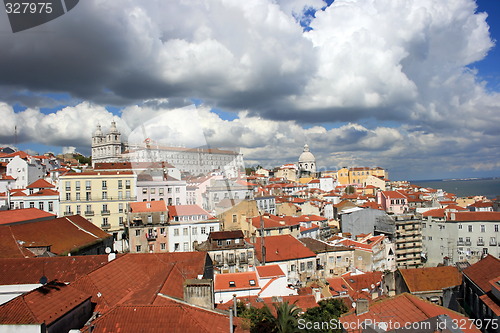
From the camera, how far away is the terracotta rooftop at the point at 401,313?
384 inches

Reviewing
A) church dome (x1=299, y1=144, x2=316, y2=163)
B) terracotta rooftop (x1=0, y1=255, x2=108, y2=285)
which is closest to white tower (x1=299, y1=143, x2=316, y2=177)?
church dome (x1=299, y1=144, x2=316, y2=163)

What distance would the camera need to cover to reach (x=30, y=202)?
1492 inches

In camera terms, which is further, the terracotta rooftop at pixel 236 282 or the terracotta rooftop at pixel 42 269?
the terracotta rooftop at pixel 236 282

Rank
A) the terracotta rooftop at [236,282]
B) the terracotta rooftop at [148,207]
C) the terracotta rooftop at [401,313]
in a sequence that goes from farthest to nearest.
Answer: the terracotta rooftop at [148,207], the terracotta rooftop at [236,282], the terracotta rooftop at [401,313]

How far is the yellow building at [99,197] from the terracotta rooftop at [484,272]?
31.1 meters

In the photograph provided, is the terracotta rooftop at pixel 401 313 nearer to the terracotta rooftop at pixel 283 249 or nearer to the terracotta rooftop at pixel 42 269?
the terracotta rooftop at pixel 42 269

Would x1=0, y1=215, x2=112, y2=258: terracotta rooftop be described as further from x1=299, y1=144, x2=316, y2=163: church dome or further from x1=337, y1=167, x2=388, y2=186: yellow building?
x1=299, y1=144, x2=316, y2=163: church dome

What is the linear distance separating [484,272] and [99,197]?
33543 millimetres

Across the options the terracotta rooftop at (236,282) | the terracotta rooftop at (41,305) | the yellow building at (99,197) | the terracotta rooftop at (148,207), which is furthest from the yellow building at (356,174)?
the terracotta rooftop at (41,305)

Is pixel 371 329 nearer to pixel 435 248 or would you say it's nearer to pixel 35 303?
pixel 35 303

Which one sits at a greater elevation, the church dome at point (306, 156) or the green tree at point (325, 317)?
the church dome at point (306, 156)

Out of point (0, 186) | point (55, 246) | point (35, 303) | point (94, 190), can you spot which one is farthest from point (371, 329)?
point (0, 186)

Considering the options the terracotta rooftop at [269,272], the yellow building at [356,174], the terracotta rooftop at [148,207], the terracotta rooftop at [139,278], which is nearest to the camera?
the terracotta rooftop at [139,278]

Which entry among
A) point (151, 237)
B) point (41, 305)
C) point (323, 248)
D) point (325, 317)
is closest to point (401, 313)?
point (325, 317)
